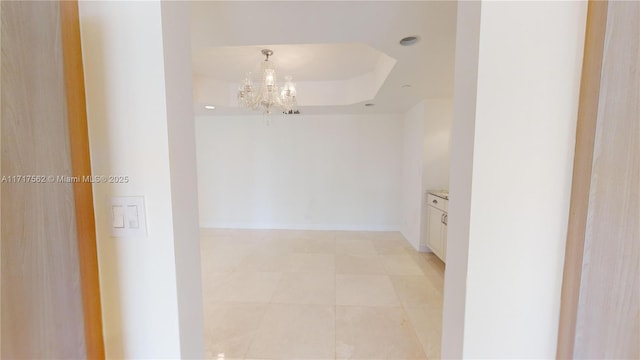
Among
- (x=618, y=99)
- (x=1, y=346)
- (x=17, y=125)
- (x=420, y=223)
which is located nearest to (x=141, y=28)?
(x=17, y=125)

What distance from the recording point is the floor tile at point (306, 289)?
7.48 ft

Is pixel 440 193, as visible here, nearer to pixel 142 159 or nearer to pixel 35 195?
pixel 142 159

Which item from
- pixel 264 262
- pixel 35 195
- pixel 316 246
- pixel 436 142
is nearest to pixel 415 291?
pixel 316 246

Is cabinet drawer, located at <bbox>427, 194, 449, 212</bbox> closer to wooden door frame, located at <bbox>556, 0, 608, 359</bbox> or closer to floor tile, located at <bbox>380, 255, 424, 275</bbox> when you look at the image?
floor tile, located at <bbox>380, 255, 424, 275</bbox>

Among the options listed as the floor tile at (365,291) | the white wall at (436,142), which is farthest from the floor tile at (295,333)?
the white wall at (436,142)

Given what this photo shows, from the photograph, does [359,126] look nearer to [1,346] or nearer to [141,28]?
[141,28]

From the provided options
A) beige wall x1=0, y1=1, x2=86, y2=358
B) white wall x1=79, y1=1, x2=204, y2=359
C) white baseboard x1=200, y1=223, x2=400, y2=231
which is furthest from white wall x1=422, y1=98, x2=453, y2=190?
beige wall x1=0, y1=1, x2=86, y2=358

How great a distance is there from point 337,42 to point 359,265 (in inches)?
99.8

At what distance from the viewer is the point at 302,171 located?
4.59 metres

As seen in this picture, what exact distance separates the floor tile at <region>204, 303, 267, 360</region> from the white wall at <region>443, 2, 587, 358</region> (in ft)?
5.24

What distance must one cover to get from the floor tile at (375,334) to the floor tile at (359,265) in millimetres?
713

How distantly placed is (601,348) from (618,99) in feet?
2.24

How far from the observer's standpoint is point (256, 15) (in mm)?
1395

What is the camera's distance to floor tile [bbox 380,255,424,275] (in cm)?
287
